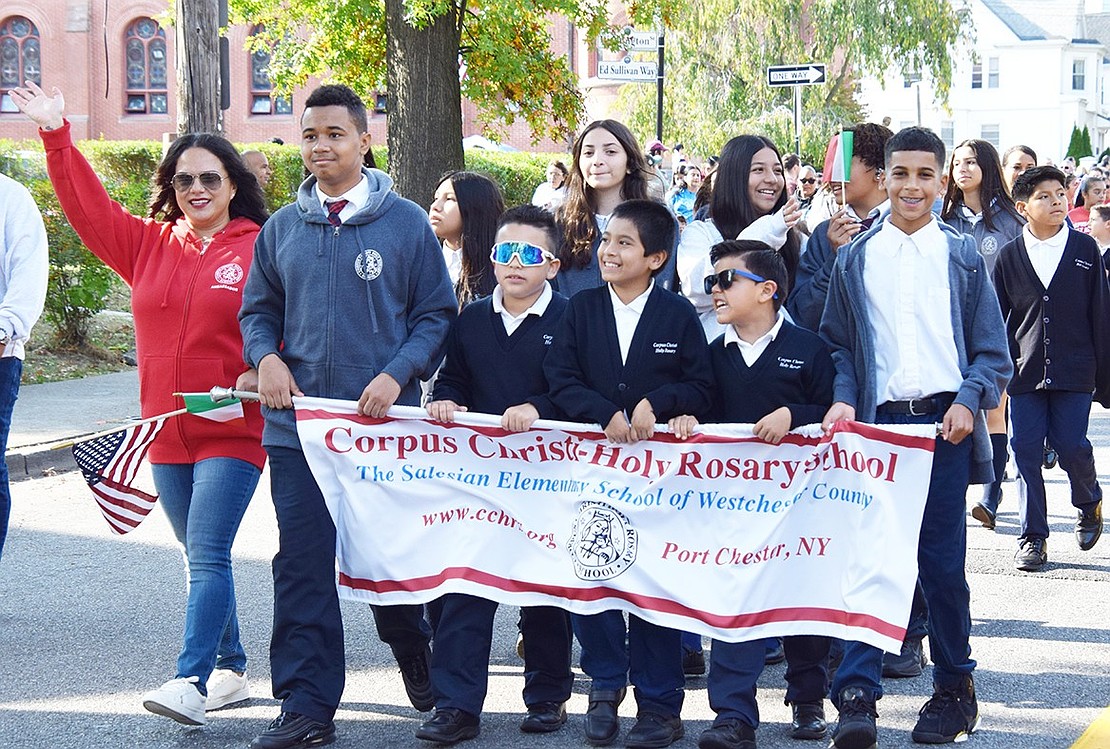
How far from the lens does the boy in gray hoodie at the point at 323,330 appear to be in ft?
17.5

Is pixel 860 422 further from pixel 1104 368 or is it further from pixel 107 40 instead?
pixel 107 40

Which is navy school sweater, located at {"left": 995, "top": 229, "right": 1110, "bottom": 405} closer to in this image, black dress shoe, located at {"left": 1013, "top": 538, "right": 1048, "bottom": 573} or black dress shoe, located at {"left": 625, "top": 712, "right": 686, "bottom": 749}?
black dress shoe, located at {"left": 1013, "top": 538, "right": 1048, "bottom": 573}

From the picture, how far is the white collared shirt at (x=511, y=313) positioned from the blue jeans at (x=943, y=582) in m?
1.56

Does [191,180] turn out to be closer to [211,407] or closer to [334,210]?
[334,210]

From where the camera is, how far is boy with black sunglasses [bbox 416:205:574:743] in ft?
17.8

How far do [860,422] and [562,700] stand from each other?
157 cm

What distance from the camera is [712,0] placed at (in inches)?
1521

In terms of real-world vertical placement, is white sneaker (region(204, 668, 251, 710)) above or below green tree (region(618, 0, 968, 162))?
below

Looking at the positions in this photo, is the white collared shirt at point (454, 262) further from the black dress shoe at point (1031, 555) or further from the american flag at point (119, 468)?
the black dress shoe at point (1031, 555)

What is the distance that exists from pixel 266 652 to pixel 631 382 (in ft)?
7.76

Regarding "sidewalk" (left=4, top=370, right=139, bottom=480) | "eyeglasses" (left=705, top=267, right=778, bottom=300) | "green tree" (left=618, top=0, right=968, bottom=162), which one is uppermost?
"green tree" (left=618, top=0, right=968, bottom=162)

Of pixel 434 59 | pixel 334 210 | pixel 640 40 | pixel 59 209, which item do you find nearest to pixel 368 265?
pixel 334 210

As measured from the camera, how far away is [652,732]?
5285mm

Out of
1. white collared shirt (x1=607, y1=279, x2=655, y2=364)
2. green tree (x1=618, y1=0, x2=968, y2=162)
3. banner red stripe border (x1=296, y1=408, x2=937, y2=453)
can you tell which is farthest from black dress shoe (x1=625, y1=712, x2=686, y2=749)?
green tree (x1=618, y1=0, x2=968, y2=162)
